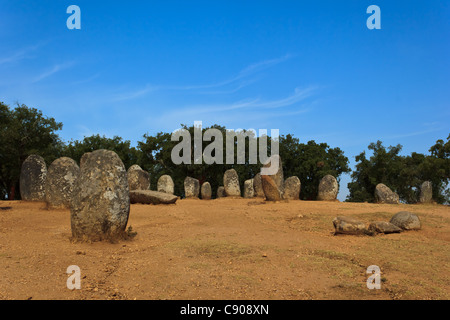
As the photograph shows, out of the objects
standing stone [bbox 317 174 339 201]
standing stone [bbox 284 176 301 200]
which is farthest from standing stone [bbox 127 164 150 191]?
standing stone [bbox 317 174 339 201]

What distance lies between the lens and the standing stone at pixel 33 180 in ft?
61.6

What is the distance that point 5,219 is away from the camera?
532 inches

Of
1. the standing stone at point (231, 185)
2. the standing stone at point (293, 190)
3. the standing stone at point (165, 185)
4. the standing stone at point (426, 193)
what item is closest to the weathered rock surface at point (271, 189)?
the standing stone at point (293, 190)

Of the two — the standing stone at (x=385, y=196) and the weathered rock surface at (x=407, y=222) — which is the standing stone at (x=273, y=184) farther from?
the weathered rock surface at (x=407, y=222)

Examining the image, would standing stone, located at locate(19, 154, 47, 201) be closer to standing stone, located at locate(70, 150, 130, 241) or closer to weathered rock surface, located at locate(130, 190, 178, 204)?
weathered rock surface, located at locate(130, 190, 178, 204)

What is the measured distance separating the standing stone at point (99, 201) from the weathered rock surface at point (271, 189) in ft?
41.9

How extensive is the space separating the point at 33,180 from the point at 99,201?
12.1 m

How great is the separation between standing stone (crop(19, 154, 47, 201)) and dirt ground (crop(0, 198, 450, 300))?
21.2 ft

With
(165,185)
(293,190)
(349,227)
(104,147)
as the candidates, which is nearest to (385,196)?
(293,190)

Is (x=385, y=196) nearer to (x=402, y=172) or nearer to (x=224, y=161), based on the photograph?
(x=402, y=172)

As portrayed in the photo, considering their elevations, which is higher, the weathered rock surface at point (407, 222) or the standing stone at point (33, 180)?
the standing stone at point (33, 180)
